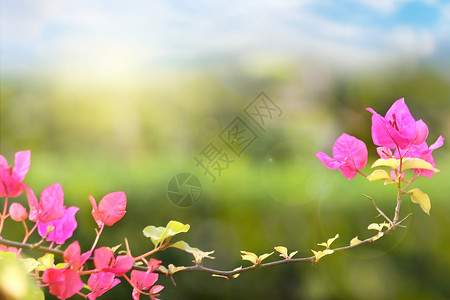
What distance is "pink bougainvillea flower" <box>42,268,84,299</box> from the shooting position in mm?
549

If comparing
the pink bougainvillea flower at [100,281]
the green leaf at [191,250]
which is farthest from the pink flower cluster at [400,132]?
the pink bougainvillea flower at [100,281]

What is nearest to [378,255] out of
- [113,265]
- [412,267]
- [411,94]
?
[412,267]

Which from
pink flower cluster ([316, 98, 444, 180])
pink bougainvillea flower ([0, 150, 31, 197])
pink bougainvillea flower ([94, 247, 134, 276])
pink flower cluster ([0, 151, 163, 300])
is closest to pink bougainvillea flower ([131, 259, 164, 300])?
pink flower cluster ([0, 151, 163, 300])

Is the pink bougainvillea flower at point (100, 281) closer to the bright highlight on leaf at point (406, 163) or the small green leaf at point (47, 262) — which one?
the small green leaf at point (47, 262)

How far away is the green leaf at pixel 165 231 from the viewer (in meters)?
0.66

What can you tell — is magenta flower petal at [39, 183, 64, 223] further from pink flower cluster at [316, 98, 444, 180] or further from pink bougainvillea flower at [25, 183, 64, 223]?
pink flower cluster at [316, 98, 444, 180]

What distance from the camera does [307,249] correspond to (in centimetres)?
238

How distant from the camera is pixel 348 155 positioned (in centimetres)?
73

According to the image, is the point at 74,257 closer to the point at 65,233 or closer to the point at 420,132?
the point at 65,233

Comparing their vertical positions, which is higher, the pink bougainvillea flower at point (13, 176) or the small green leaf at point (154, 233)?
the pink bougainvillea flower at point (13, 176)

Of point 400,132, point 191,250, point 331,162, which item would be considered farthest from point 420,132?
point 191,250

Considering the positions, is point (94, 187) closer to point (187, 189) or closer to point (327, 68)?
point (187, 189)

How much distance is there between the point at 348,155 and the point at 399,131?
9 centimetres

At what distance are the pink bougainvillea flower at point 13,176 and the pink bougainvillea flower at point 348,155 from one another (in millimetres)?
397
